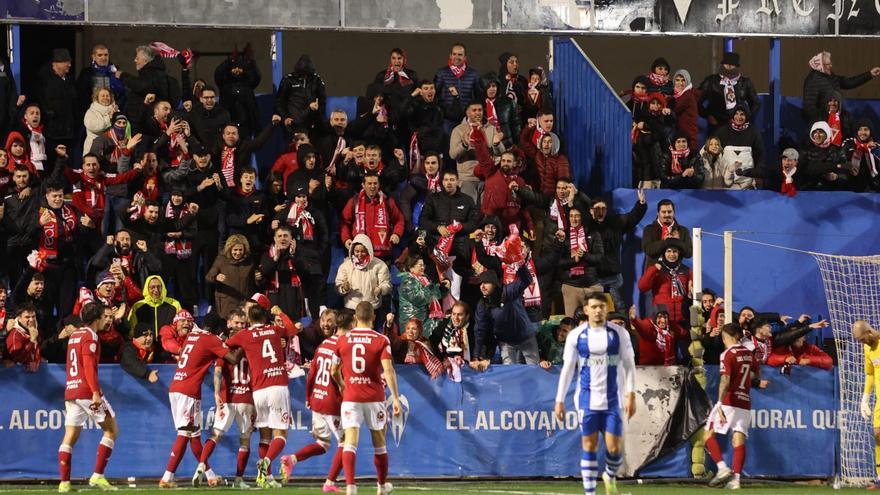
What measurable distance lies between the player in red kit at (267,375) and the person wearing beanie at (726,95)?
30.5ft

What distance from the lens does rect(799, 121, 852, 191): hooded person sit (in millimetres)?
24266

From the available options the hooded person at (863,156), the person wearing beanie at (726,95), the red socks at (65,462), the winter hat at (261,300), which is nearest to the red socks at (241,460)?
the winter hat at (261,300)

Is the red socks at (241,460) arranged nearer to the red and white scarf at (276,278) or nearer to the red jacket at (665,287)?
the red and white scarf at (276,278)

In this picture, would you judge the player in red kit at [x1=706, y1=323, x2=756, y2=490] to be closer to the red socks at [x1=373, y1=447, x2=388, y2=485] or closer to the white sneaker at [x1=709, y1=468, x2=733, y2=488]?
the white sneaker at [x1=709, y1=468, x2=733, y2=488]

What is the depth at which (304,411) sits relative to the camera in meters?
19.7

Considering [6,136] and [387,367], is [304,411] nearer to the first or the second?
[387,367]

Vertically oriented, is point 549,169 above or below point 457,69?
below

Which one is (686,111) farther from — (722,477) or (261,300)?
(261,300)

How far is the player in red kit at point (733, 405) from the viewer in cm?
1911

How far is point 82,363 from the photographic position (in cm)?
1798

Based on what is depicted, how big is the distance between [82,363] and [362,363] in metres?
3.97

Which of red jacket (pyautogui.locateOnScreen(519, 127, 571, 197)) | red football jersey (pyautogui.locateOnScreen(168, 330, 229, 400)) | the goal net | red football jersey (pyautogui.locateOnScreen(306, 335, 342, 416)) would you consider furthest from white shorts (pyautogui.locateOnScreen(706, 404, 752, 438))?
red football jersey (pyautogui.locateOnScreen(168, 330, 229, 400))

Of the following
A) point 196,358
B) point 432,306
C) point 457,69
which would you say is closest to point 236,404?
point 196,358

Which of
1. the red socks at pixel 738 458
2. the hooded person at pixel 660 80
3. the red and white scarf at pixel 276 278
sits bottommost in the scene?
the red socks at pixel 738 458
